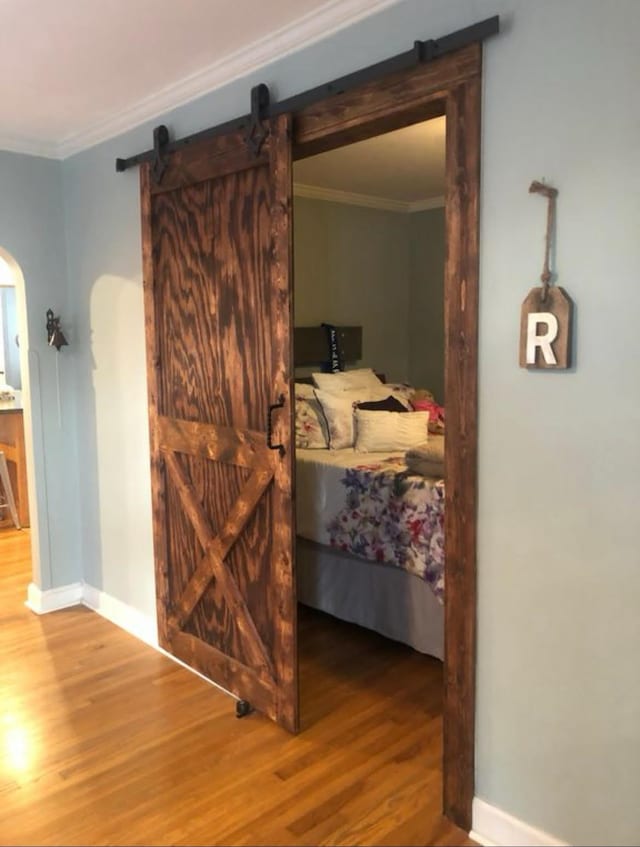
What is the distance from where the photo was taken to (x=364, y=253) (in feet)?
18.0

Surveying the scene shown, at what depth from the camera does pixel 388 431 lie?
383 centimetres

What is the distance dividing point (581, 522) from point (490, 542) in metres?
0.29

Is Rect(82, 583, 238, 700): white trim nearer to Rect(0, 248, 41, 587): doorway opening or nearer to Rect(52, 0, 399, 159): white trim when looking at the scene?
Rect(0, 248, 41, 587): doorway opening

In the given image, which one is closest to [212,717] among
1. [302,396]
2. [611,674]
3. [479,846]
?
[479,846]

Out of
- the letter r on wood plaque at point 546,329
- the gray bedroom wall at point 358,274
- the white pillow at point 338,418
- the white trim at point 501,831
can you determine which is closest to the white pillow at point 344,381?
the white pillow at point 338,418

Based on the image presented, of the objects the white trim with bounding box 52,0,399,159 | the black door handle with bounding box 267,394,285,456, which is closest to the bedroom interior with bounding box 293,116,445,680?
the black door handle with bounding box 267,394,285,456

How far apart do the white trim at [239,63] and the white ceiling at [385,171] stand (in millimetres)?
872

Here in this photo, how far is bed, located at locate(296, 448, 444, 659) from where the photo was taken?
307 centimetres

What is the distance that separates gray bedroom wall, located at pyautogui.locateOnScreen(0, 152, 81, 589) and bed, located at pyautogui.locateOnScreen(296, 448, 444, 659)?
1321mm

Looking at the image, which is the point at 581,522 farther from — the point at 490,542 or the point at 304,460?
the point at 304,460

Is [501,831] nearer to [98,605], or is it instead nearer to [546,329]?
[546,329]

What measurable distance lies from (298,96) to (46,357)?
212cm

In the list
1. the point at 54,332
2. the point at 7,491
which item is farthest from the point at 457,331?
the point at 7,491

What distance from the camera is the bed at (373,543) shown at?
3.07m
